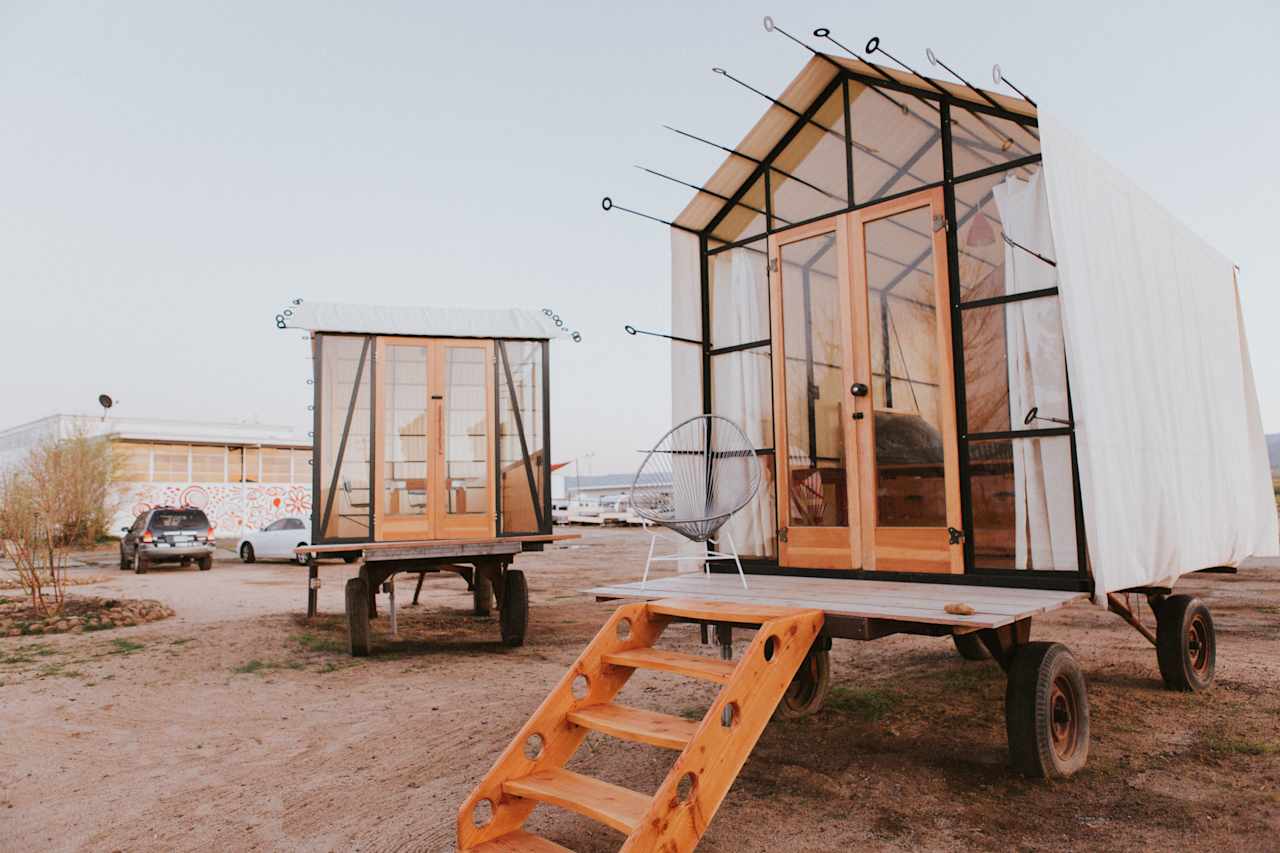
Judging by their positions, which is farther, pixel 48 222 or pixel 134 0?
pixel 48 222

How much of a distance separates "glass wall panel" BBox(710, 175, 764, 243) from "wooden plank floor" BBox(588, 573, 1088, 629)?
237 cm

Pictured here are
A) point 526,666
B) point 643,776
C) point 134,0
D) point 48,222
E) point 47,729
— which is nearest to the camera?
point 643,776

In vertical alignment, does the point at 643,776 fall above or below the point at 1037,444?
below

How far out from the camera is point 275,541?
55.9 feet

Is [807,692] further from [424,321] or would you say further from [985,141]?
[424,321]

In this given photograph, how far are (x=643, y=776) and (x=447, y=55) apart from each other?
11.0m

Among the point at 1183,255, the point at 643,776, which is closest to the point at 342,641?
the point at 643,776

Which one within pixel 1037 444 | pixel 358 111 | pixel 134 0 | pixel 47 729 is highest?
pixel 134 0

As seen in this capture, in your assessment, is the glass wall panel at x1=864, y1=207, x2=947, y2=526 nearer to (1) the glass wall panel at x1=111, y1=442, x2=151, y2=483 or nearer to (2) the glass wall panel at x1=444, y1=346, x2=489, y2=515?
A: (2) the glass wall panel at x1=444, y1=346, x2=489, y2=515

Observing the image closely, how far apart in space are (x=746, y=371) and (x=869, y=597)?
208cm

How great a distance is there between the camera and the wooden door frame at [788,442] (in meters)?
4.53

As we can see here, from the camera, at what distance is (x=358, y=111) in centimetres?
1189

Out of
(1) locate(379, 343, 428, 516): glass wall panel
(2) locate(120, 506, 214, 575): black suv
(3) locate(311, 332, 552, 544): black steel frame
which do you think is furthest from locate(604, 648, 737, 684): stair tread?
(2) locate(120, 506, 214, 575): black suv

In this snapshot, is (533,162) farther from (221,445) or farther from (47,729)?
(221,445)
